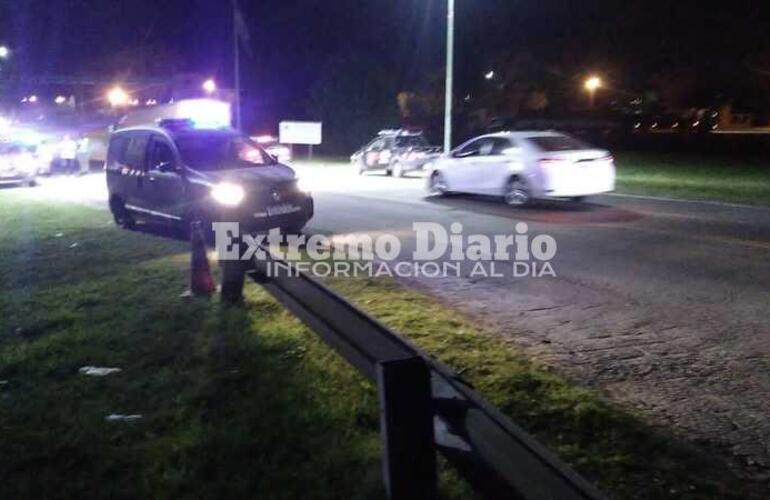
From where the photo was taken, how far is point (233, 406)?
523 cm

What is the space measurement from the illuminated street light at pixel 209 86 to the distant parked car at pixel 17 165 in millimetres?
25533

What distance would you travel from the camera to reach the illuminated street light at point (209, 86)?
176 feet

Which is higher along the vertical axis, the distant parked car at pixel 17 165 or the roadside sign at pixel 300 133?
the roadside sign at pixel 300 133

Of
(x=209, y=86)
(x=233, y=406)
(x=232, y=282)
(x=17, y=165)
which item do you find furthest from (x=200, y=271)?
(x=209, y=86)

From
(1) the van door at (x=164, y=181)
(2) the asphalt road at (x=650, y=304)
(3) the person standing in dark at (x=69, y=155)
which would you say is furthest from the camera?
(3) the person standing in dark at (x=69, y=155)

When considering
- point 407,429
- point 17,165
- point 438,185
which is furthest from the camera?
point 17,165

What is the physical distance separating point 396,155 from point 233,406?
74.8 ft

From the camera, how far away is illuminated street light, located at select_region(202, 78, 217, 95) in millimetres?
53675

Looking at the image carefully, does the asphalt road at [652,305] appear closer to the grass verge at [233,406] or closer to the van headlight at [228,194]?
the grass verge at [233,406]

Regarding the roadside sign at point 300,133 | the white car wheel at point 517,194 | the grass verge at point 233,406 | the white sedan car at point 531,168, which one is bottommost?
the grass verge at point 233,406

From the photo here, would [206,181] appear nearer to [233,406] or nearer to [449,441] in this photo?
[233,406]

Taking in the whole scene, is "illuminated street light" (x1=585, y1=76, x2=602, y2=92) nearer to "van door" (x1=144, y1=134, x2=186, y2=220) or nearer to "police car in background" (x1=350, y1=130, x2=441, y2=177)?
"police car in background" (x1=350, y1=130, x2=441, y2=177)

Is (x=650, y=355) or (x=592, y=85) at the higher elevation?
(x=592, y=85)

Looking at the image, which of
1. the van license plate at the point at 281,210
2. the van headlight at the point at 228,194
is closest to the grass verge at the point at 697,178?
the van license plate at the point at 281,210
